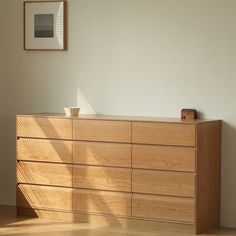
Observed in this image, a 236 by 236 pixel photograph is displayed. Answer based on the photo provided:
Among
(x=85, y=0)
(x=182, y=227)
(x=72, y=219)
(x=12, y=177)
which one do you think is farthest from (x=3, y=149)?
(x=182, y=227)

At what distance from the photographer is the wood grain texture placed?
5266mm

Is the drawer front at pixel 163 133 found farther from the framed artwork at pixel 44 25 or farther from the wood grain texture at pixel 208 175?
the framed artwork at pixel 44 25

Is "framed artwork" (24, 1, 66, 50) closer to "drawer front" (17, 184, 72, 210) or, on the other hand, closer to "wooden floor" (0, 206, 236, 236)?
"drawer front" (17, 184, 72, 210)

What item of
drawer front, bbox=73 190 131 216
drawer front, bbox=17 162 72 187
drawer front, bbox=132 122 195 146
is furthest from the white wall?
drawer front, bbox=73 190 131 216

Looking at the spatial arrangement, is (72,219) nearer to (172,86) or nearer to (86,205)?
(86,205)

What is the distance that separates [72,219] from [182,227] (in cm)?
97

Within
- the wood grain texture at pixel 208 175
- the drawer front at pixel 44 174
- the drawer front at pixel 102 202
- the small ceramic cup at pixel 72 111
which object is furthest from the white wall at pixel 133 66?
the drawer front at pixel 102 202

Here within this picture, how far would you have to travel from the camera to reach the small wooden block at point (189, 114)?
5500 millimetres

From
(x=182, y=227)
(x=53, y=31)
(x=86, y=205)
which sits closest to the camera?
(x=182, y=227)

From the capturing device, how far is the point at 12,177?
21.0 feet

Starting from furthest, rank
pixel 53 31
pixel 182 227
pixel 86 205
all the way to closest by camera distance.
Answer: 1. pixel 53 31
2. pixel 86 205
3. pixel 182 227

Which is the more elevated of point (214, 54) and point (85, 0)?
point (85, 0)

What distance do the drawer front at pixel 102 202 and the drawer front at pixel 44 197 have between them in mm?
87

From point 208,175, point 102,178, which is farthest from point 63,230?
point 208,175
